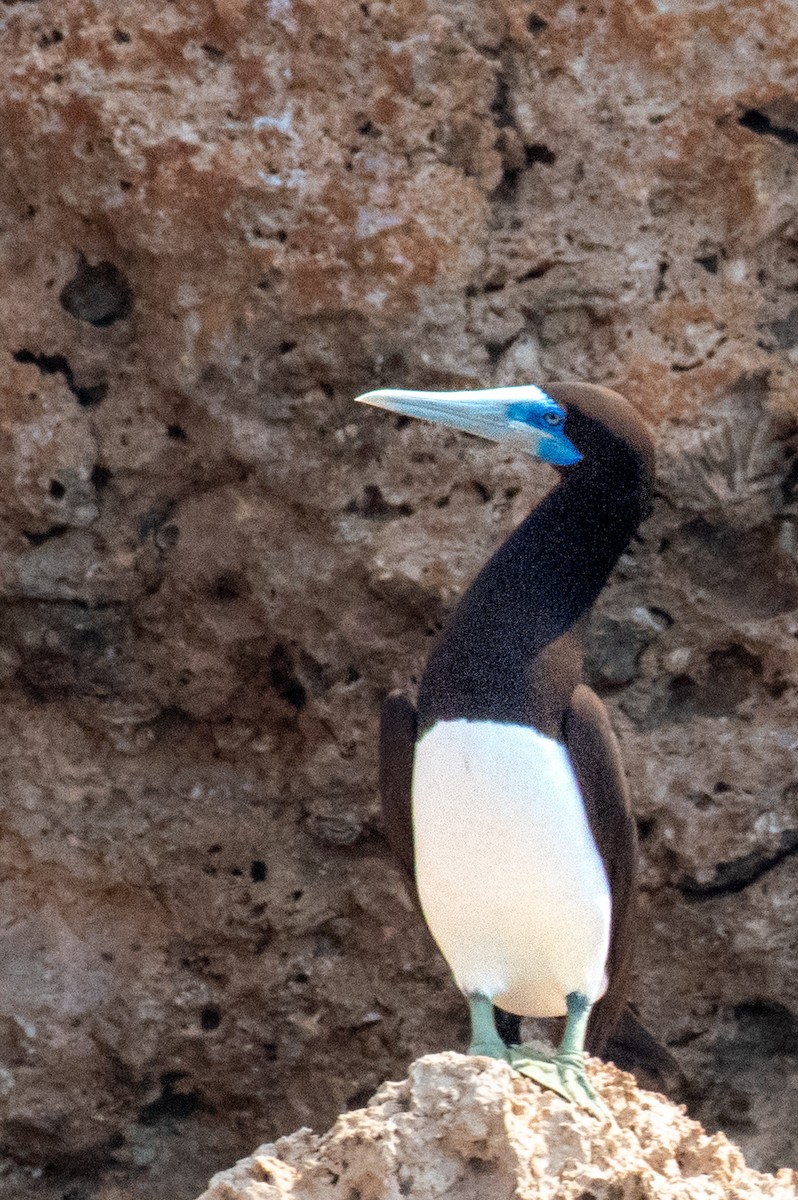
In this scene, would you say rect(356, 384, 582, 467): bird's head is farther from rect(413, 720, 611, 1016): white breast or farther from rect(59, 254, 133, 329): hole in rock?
rect(59, 254, 133, 329): hole in rock

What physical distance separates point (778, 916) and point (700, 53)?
72.0 inches

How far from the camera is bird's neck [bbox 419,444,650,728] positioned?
2850mm

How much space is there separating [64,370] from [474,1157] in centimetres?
210

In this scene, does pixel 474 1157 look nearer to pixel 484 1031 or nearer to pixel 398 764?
pixel 484 1031

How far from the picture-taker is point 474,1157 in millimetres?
2160

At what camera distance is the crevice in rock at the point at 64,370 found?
3.68 m

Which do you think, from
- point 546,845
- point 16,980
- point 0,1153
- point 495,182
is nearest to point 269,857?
point 16,980

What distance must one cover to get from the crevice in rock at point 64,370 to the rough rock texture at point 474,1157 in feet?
6.25

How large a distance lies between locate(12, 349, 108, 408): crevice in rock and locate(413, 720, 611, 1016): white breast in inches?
51.1

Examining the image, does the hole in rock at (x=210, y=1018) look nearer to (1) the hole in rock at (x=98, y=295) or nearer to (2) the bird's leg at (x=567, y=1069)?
(2) the bird's leg at (x=567, y=1069)

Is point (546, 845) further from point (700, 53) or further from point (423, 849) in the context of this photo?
point (700, 53)

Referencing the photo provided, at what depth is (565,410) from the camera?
9.62ft

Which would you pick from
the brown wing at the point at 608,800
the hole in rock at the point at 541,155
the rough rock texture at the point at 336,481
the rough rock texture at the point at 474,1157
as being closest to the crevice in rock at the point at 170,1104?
the rough rock texture at the point at 336,481

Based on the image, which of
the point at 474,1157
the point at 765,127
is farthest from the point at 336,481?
the point at 474,1157
